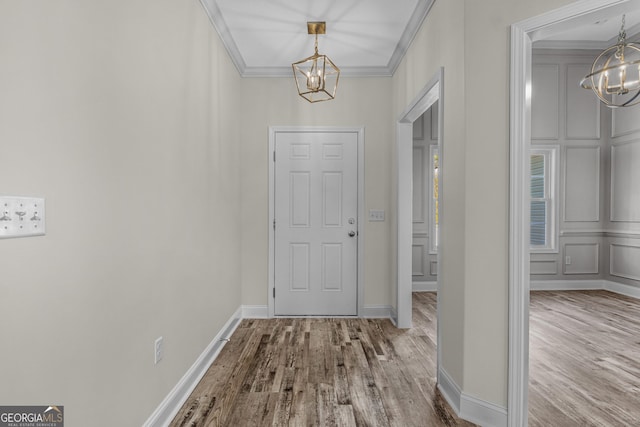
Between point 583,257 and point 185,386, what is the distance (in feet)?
18.1

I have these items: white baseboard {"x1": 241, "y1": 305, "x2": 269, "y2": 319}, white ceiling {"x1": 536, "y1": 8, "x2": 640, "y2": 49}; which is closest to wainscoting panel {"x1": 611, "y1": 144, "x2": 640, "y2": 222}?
white ceiling {"x1": 536, "y1": 8, "x2": 640, "y2": 49}

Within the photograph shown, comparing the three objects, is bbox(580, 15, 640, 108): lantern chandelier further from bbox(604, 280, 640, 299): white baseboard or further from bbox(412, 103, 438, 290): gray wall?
bbox(604, 280, 640, 299): white baseboard

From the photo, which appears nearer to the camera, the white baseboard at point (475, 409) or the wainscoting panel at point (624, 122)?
the white baseboard at point (475, 409)

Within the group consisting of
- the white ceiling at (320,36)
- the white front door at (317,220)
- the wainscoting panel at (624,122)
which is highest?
the white ceiling at (320,36)

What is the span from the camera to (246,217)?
3971mm

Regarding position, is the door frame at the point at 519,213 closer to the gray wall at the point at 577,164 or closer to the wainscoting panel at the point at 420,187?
the wainscoting panel at the point at 420,187

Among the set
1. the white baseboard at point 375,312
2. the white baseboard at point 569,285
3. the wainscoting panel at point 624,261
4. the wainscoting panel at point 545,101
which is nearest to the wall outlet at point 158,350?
the white baseboard at point 375,312

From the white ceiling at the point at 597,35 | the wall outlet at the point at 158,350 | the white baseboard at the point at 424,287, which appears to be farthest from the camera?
the white baseboard at the point at 424,287

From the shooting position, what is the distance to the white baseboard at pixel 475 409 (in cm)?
190

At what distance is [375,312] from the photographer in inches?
156

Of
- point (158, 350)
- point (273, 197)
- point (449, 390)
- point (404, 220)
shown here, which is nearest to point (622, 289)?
point (404, 220)

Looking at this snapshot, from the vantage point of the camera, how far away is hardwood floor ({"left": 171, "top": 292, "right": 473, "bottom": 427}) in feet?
6.65

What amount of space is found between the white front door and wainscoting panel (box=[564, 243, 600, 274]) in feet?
11.2

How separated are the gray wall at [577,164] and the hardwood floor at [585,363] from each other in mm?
714
